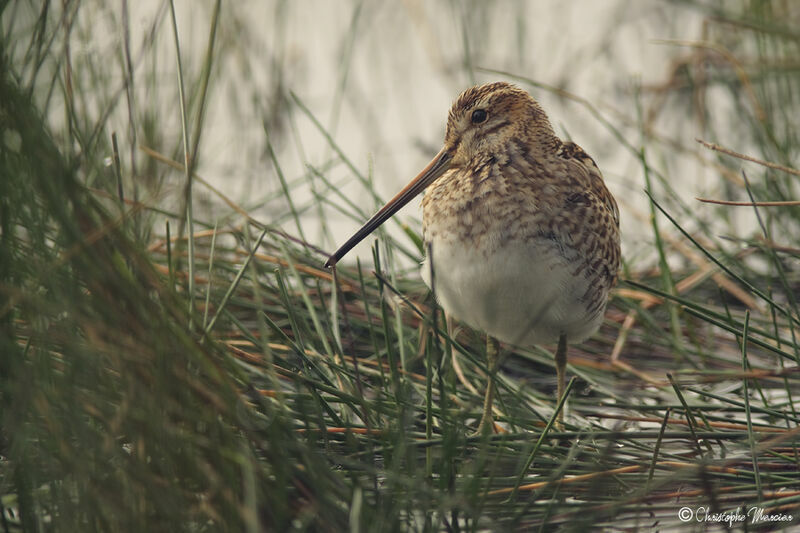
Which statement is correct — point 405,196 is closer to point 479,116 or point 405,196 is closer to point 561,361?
point 479,116

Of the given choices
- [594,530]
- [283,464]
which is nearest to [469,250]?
[594,530]

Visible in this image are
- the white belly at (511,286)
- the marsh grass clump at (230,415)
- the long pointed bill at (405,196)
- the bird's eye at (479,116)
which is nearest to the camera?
the marsh grass clump at (230,415)

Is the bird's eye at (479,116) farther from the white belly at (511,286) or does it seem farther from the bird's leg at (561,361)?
the bird's leg at (561,361)

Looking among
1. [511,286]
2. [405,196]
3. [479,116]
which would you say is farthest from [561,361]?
[479,116]

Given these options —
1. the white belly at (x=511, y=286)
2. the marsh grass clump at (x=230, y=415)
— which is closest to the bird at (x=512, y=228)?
the white belly at (x=511, y=286)

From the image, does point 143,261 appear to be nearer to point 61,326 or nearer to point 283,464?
point 61,326

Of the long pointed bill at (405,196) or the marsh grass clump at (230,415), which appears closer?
the marsh grass clump at (230,415)
